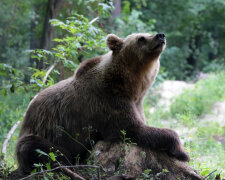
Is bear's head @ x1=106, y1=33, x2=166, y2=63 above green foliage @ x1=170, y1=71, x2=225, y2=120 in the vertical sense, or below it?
above

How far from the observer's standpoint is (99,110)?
4.38 metres

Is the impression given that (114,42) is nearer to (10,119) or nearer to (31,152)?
(31,152)

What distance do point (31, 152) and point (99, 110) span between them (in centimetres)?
103

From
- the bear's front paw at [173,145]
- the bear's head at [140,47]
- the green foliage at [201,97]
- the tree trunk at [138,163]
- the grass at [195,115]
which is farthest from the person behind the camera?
the green foliage at [201,97]

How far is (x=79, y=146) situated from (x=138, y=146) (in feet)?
2.68

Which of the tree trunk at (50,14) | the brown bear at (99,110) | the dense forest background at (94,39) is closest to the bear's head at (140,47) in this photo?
the brown bear at (99,110)

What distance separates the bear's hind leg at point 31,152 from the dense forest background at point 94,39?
814 mm

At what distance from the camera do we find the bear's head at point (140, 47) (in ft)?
15.0

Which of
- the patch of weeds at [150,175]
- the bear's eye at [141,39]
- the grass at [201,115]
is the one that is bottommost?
the grass at [201,115]

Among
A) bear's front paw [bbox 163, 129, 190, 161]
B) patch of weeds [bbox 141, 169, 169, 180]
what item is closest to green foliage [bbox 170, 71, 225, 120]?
bear's front paw [bbox 163, 129, 190, 161]

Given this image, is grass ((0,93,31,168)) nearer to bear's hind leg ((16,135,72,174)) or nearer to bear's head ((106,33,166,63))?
bear's hind leg ((16,135,72,174))

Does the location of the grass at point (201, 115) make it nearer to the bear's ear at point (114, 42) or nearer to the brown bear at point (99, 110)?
the brown bear at point (99, 110)

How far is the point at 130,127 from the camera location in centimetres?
423

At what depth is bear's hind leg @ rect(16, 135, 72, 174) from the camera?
4125 millimetres
